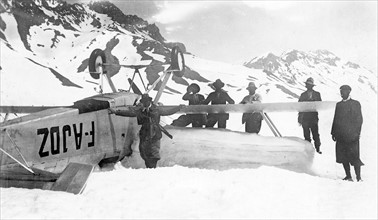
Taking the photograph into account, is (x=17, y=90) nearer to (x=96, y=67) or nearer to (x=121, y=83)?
(x=96, y=67)

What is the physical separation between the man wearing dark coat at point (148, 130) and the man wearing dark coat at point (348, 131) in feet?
Result: 9.85

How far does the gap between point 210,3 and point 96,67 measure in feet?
14.1

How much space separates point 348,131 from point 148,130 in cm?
329

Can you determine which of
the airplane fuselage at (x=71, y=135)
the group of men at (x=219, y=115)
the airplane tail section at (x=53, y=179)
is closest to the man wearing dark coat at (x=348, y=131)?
the group of men at (x=219, y=115)

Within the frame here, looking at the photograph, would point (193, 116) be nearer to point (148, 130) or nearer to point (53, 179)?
point (148, 130)

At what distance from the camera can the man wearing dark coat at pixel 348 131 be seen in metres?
5.93

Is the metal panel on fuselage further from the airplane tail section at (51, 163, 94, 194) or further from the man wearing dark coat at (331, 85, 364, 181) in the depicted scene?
the man wearing dark coat at (331, 85, 364, 181)

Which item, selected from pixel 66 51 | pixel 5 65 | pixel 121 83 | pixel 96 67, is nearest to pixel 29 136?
pixel 96 67

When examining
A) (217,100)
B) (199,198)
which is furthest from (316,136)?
(199,198)

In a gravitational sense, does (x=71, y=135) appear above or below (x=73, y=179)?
above

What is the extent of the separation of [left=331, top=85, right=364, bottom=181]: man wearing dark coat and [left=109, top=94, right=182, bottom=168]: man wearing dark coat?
3003mm

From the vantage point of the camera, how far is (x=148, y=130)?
6.48 metres

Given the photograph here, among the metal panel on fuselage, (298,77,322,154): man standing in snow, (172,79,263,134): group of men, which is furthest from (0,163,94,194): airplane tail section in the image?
(298,77,322,154): man standing in snow

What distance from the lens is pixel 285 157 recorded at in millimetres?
6402
